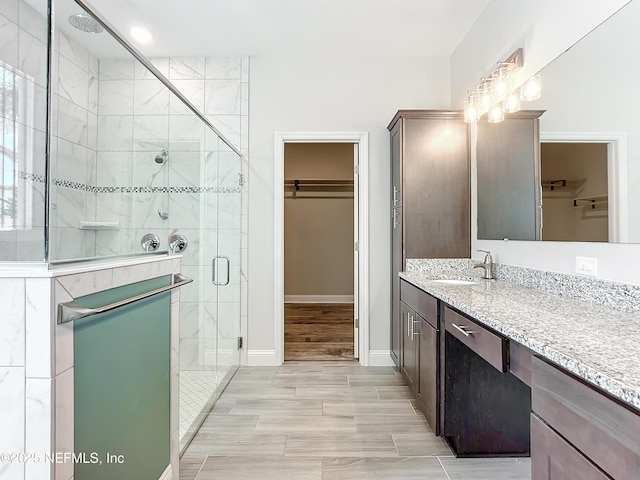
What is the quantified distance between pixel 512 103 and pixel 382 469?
2.21 meters

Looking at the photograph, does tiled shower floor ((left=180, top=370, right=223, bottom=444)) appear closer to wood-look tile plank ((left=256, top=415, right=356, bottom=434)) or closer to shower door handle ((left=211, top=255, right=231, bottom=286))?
wood-look tile plank ((left=256, top=415, right=356, bottom=434))

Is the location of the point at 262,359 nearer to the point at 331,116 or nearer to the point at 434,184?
the point at 434,184

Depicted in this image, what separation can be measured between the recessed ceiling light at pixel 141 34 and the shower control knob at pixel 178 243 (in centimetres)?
180

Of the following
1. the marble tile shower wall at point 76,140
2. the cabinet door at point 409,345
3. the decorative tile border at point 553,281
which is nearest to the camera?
the marble tile shower wall at point 76,140

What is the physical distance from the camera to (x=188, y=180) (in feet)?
8.25

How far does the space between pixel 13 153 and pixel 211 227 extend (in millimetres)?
1213

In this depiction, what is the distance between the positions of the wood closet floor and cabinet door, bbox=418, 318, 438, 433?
128cm

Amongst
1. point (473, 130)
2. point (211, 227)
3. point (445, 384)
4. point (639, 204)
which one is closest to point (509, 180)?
point (473, 130)

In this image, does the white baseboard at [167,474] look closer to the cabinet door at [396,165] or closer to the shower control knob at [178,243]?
the shower control knob at [178,243]

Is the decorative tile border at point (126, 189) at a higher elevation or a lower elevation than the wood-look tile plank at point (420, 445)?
higher

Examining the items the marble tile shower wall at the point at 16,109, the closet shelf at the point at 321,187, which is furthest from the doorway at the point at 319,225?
the marble tile shower wall at the point at 16,109

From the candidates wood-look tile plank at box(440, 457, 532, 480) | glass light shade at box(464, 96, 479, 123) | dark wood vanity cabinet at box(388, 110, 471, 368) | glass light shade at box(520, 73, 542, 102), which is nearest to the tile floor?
wood-look tile plank at box(440, 457, 532, 480)

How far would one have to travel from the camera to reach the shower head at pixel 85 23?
116 cm

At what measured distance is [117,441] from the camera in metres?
1.17
